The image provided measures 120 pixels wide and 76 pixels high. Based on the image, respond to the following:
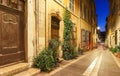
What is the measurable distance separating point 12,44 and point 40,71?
155cm

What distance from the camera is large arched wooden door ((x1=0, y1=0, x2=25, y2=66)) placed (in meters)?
Result: 5.43

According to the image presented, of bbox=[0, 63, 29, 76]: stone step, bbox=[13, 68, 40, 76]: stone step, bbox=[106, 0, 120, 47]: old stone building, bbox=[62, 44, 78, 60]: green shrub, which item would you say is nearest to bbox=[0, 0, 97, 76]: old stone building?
bbox=[0, 63, 29, 76]: stone step

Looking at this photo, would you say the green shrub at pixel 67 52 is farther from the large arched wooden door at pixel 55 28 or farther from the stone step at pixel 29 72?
the stone step at pixel 29 72

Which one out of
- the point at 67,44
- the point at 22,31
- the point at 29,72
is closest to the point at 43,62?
the point at 29,72

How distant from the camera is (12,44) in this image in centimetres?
A: 592

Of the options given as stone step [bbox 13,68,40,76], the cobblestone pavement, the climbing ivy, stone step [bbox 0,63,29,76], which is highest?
the climbing ivy

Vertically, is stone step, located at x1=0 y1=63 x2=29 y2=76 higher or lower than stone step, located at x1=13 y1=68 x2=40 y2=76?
higher

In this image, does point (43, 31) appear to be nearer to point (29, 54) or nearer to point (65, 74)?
point (29, 54)

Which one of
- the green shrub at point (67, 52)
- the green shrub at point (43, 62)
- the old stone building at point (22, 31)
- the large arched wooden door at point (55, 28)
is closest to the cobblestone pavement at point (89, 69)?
the green shrub at point (43, 62)

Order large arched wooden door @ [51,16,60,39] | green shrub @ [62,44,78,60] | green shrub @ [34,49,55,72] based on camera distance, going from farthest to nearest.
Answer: green shrub @ [62,44,78,60] → large arched wooden door @ [51,16,60,39] → green shrub @ [34,49,55,72]

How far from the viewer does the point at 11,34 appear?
19.1 ft

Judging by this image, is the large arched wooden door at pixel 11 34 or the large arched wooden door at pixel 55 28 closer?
the large arched wooden door at pixel 11 34

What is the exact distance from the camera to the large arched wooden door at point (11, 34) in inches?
214

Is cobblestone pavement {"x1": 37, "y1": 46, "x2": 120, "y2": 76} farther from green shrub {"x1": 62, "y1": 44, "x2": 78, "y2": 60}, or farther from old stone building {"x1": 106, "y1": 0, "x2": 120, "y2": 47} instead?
old stone building {"x1": 106, "y1": 0, "x2": 120, "y2": 47}
